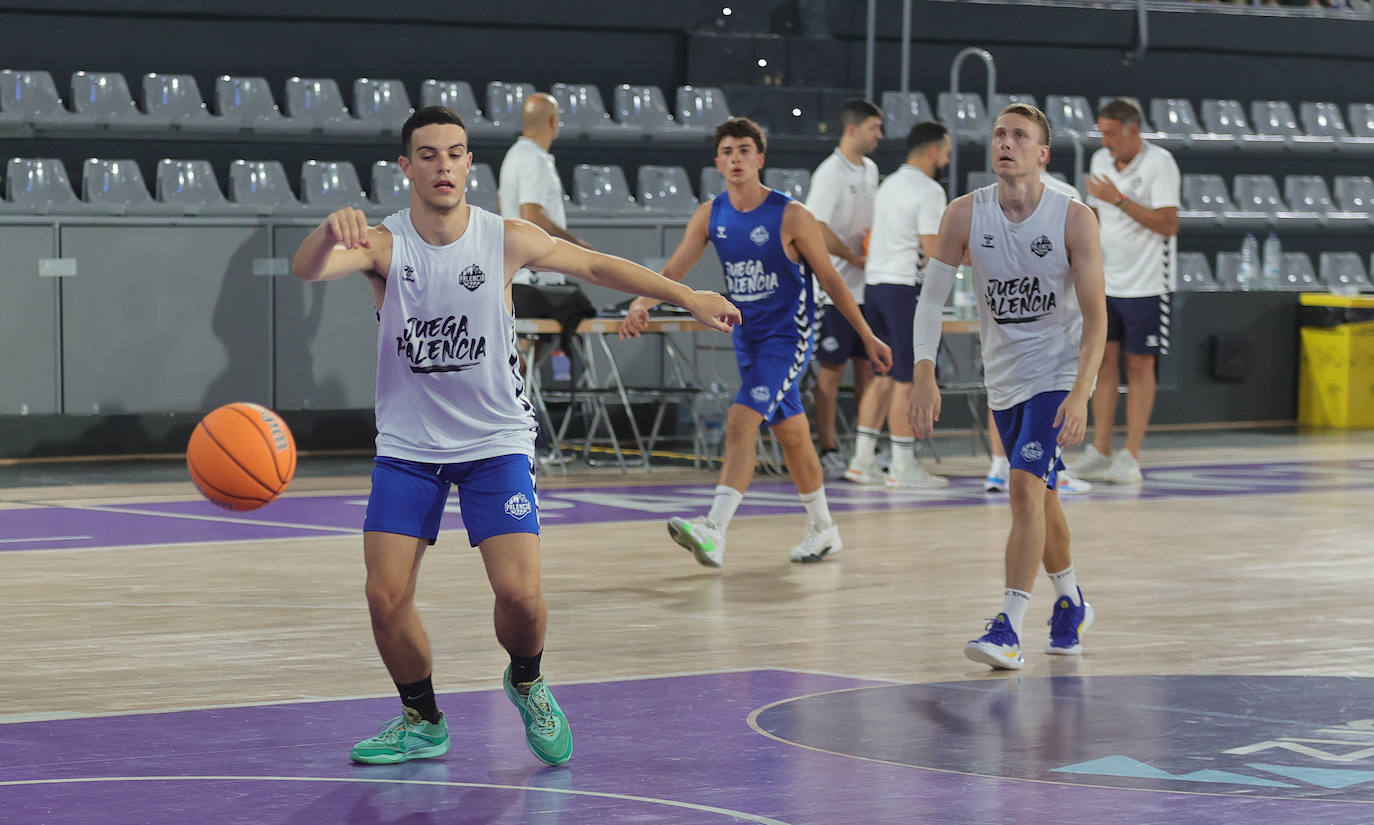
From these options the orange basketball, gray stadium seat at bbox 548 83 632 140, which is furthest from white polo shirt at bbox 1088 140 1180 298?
the orange basketball

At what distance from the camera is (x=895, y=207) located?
13.4m

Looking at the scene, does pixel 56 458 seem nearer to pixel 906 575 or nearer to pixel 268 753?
pixel 906 575

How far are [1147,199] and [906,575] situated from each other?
18.0ft

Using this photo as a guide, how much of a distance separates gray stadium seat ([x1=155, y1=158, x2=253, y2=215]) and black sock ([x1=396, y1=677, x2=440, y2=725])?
1117cm

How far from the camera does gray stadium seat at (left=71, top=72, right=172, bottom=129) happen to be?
1650cm

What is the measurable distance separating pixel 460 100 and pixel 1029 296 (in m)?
11.6

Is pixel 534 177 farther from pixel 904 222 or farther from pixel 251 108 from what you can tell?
pixel 251 108

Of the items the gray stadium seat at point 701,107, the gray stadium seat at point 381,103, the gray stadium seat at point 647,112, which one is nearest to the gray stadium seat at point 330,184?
the gray stadium seat at point 381,103

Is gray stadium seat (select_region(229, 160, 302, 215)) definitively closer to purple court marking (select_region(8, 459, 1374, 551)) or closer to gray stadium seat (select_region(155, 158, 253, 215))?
gray stadium seat (select_region(155, 158, 253, 215))

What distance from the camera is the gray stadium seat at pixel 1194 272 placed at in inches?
792

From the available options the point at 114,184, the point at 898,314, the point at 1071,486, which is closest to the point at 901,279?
the point at 898,314

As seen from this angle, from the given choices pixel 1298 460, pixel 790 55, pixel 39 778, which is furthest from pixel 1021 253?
pixel 790 55

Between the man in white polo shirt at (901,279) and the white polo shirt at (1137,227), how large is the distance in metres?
1.24

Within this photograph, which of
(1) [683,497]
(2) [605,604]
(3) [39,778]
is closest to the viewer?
(3) [39,778]
